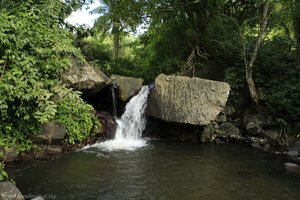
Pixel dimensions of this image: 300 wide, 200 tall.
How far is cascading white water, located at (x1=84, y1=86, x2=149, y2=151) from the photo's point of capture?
1066 centimetres

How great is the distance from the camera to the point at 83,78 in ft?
30.1

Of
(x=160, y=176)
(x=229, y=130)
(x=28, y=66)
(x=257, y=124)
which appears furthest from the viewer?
(x=229, y=130)

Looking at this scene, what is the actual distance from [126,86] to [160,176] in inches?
196

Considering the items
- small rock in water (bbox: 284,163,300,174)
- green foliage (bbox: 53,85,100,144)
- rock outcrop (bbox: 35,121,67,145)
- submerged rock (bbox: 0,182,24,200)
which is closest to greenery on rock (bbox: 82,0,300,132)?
green foliage (bbox: 53,85,100,144)

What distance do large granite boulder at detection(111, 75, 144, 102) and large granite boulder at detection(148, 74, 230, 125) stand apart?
1.31 meters

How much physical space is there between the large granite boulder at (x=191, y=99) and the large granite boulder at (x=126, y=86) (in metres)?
1.31

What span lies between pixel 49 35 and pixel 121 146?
3.95 m

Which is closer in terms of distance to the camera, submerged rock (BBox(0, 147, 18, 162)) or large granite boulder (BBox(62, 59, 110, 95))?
submerged rock (BBox(0, 147, 18, 162))

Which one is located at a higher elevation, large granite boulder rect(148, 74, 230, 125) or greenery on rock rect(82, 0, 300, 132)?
greenery on rock rect(82, 0, 300, 132)

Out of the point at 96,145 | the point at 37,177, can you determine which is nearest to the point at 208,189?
the point at 37,177

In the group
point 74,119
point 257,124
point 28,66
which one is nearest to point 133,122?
point 74,119

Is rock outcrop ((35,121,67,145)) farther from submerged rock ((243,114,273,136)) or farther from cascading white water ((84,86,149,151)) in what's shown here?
submerged rock ((243,114,273,136))

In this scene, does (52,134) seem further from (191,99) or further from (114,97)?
(191,99)

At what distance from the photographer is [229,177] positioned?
721 cm
